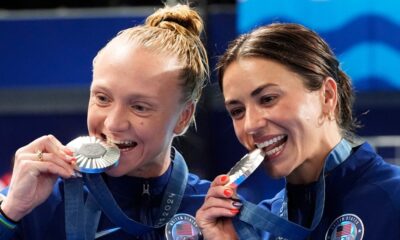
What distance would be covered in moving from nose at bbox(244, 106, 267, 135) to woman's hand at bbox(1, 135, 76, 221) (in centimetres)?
48

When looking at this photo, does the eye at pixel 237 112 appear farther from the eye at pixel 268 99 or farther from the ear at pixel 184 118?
the ear at pixel 184 118

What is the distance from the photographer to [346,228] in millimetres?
2539

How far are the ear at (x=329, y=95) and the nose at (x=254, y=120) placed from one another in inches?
8.1

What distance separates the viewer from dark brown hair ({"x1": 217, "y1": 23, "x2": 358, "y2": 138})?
2646mm

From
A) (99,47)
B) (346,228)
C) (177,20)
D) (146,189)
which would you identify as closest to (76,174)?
(146,189)

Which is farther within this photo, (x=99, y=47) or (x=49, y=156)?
(x=99, y=47)

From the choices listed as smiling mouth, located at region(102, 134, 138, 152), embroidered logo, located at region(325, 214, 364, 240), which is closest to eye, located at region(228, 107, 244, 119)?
smiling mouth, located at region(102, 134, 138, 152)


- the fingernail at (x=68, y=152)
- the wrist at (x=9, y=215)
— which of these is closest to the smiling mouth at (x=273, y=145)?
the fingernail at (x=68, y=152)

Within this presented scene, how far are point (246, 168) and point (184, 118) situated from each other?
33cm

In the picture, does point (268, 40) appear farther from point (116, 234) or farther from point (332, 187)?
point (116, 234)

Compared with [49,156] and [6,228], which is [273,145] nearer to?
[49,156]

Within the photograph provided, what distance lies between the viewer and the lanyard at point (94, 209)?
2539 millimetres

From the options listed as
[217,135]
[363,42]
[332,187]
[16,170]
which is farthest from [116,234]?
[363,42]

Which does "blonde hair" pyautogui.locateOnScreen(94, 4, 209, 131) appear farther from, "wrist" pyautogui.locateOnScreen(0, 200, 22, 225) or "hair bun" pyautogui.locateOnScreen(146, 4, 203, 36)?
"wrist" pyautogui.locateOnScreen(0, 200, 22, 225)
